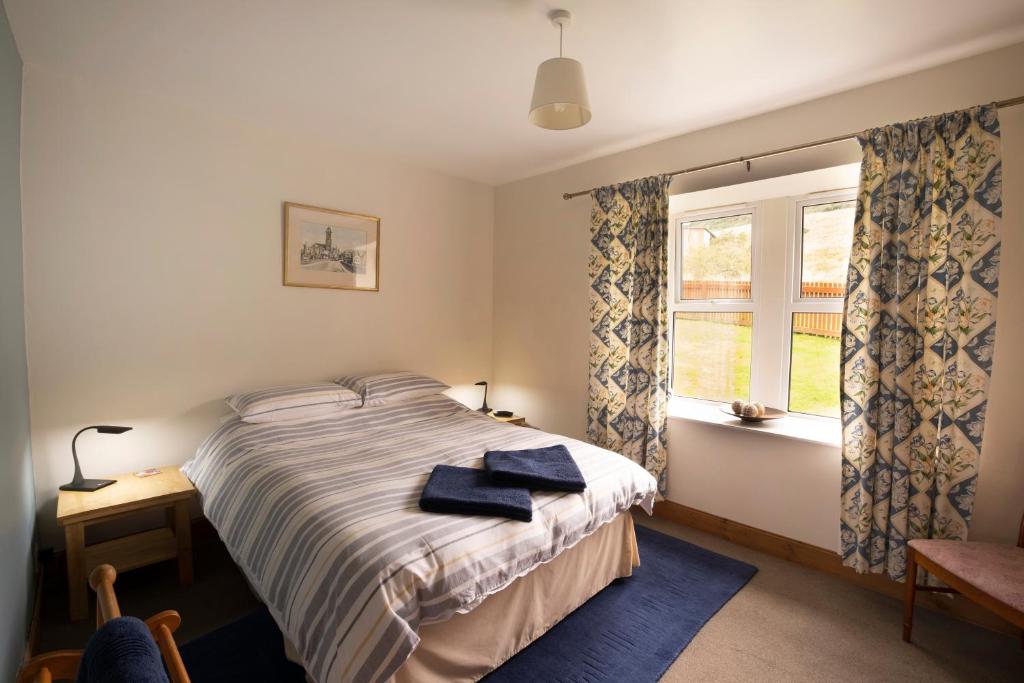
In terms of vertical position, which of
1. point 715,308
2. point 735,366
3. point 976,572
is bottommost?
point 976,572

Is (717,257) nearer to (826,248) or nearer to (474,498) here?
(826,248)

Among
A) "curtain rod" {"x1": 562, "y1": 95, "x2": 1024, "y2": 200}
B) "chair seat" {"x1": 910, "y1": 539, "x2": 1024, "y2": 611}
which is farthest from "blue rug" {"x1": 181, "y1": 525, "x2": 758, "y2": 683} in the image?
"curtain rod" {"x1": 562, "y1": 95, "x2": 1024, "y2": 200}

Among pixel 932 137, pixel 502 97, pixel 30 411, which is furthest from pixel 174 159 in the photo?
pixel 932 137

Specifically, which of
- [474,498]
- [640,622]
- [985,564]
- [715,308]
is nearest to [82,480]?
[474,498]

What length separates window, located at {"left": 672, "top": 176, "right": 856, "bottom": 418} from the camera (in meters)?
2.76

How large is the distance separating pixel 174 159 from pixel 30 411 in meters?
1.50

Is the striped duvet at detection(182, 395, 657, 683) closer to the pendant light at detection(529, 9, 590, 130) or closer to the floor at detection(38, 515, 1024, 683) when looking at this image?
the floor at detection(38, 515, 1024, 683)

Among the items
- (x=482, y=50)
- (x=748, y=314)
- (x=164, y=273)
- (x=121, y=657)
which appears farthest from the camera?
(x=748, y=314)

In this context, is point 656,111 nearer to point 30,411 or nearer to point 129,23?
point 129,23

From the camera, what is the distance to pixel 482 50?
84.5 inches

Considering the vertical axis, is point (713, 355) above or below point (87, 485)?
above

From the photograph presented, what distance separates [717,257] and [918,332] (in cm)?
124

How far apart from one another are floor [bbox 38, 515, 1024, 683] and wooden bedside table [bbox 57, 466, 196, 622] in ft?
0.50

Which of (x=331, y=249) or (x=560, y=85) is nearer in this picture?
(x=560, y=85)
